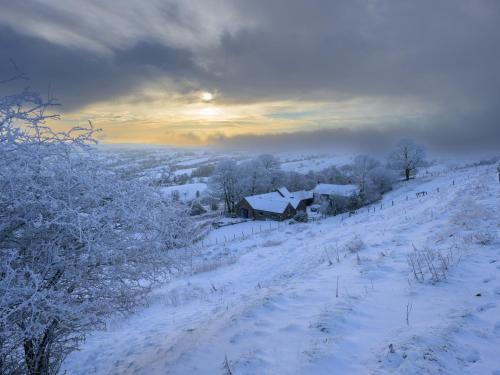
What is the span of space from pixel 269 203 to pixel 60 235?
4038 centimetres

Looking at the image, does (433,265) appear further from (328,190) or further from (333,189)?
(328,190)

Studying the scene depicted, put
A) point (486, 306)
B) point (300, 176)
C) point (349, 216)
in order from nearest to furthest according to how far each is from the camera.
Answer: point (486, 306), point (349, 216), point (300, 176)

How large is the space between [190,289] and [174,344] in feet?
19.7

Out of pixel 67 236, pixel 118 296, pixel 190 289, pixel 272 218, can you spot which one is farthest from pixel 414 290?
pixel 272 218

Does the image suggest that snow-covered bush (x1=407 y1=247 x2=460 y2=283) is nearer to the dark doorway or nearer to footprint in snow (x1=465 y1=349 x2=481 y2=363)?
footprint in snow (x1=465 y1=349 x2=481 y2=363)

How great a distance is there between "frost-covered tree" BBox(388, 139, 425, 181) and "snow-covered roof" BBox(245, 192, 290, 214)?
26686mm

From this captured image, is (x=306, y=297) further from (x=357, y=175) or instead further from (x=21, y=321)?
(x=357, y=175)

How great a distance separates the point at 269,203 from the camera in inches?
1741

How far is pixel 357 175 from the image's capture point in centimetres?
4872

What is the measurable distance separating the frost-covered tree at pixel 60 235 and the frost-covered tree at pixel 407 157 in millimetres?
59579

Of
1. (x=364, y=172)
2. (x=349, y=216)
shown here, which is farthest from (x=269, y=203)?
(x=364, y=172)

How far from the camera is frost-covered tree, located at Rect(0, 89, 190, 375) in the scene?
13.2 ft

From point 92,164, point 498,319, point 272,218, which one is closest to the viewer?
point 498,319

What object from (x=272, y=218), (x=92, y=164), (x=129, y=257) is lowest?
(x=272, y=218)
